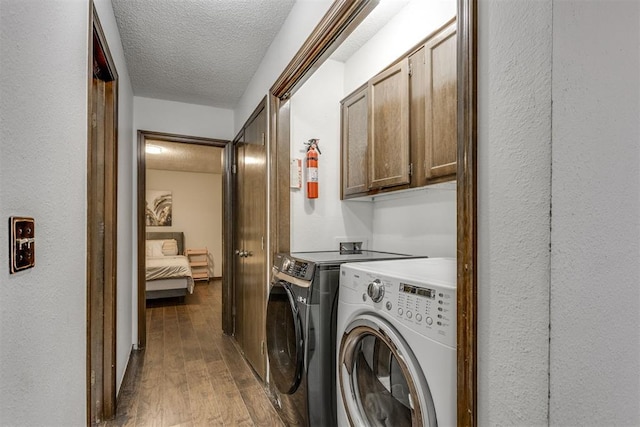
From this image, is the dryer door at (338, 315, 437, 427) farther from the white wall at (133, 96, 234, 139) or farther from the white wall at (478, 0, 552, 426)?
the white wall at (133, 96, 234, 139)

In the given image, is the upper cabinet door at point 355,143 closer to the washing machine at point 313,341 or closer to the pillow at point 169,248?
the washing machine at point 313,341

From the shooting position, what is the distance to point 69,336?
3.52 feet

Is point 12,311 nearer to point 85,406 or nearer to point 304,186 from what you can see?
point 85,406

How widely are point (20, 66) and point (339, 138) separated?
1.97 m

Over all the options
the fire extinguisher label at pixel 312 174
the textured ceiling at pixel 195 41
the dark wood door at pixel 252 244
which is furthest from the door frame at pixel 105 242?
the fire extinguisher label at pixel 312 174

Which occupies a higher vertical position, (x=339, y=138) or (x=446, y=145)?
(x=339, y=138)

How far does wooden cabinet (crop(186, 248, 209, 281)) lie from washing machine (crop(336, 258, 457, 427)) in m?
5.93

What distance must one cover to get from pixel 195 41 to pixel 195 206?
522 cm

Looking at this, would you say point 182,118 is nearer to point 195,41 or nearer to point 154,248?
point 195,41

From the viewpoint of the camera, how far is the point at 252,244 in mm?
2838

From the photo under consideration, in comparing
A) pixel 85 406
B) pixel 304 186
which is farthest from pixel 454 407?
pixel 304 186

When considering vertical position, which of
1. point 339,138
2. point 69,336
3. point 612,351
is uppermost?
point 339,138

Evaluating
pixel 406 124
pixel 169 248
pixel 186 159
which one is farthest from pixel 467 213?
pixel 169 248

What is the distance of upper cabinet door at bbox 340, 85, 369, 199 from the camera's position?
2279 millimetres
